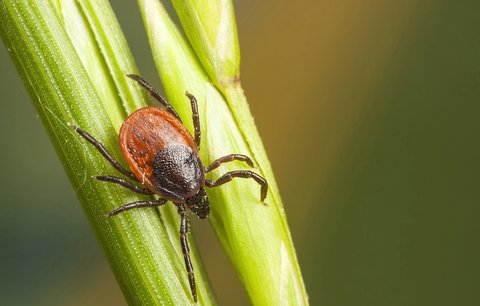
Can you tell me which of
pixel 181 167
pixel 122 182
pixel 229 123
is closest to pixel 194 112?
pixel 229 123

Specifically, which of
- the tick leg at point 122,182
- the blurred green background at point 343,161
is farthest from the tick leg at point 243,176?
the blurred green background at point 343,161

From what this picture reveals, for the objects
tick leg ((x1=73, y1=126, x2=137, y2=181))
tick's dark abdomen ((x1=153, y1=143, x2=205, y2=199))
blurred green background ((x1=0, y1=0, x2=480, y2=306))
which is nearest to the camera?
tick leg ((x1=73, y1=126, x2=137, y2=181))

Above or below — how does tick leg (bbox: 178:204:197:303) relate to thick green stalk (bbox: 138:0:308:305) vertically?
below

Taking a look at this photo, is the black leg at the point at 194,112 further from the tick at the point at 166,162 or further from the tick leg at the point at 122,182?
the tick leg at the point at 122,182

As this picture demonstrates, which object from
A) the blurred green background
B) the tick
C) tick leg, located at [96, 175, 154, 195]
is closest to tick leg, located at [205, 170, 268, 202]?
the tick

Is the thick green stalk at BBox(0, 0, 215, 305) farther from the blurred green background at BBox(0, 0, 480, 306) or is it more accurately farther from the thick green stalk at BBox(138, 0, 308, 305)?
the blurred green background at BBox(0, 0, 480, 306)

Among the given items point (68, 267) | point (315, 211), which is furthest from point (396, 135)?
point (68, 267)

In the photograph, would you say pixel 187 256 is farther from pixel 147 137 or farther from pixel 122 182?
pixel 147 137

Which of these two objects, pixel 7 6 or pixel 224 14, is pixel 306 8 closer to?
pixel 224 14
